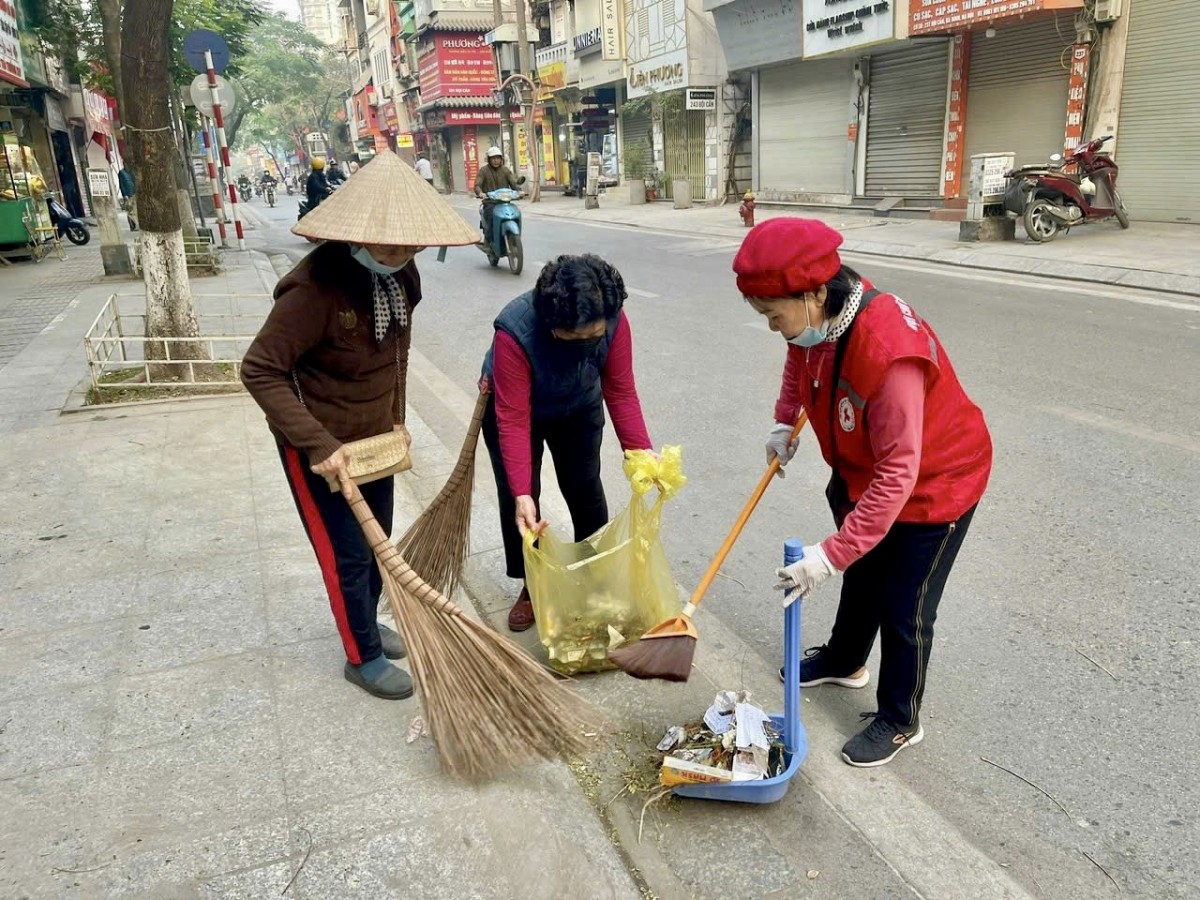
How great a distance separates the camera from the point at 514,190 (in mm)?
10844

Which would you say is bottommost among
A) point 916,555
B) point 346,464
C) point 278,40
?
point 916,555

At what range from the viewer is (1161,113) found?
10.9 metres

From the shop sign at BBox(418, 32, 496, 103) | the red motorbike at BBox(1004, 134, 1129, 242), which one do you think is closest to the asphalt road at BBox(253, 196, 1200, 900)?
the red motorbike at BBox(1004, 134, 1129, 242)

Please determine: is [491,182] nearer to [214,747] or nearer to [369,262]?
[369,262]

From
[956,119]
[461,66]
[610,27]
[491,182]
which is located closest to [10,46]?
[491,182]

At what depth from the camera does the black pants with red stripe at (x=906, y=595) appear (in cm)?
202

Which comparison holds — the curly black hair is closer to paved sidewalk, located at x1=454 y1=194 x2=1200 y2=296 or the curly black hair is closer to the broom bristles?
the broom bristles

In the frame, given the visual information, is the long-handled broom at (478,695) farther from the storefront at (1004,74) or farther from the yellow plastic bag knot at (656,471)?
the storefront at (1004,74)

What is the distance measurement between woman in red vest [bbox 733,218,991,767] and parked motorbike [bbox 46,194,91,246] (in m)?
16.7

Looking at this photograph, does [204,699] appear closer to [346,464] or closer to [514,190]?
[346,464]

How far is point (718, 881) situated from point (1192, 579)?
2145 mm

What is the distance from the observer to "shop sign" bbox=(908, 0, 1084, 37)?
36.2 feet

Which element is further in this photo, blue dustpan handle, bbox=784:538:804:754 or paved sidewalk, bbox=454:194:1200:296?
paved sidewalk, bbox=454:194:1200:296

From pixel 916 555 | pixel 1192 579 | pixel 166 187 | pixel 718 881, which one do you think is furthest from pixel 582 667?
pixel 166 187
